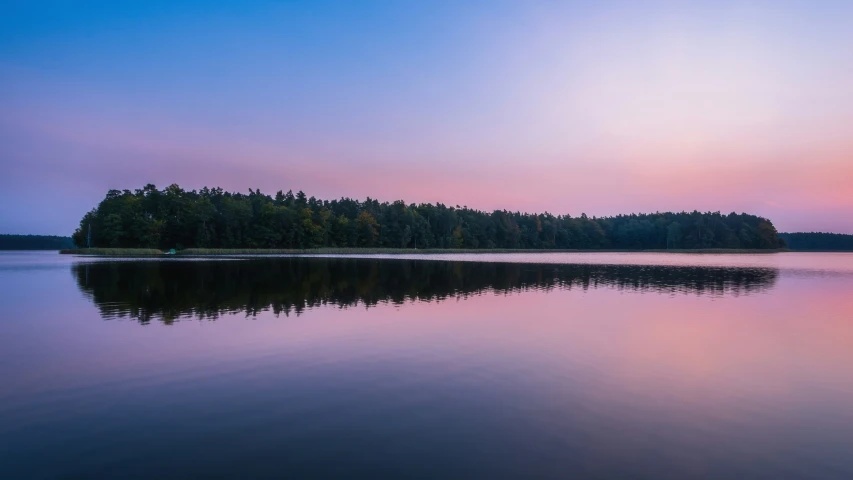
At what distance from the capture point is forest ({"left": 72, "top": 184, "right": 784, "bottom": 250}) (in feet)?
333

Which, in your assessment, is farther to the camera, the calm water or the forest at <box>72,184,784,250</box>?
the forest at <box>72,184,784,250</box>

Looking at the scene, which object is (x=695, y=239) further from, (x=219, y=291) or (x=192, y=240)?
(x=219, y=291)

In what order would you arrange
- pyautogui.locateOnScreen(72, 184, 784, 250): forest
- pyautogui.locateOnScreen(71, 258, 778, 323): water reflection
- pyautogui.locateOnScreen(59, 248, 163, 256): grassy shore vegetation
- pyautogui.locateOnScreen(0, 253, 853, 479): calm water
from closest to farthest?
pyautogui.locateOnScreen(0, 253, 853, 479): calm water → pyautogui.locateOnScreen(71, 258, 778, 323): water reflection → pyautogui.locateOnScreen(59, 248, 163, 256): grassy shore vegetation → pyautogui.locateOnScreen(72, 184, 784, 250): forest

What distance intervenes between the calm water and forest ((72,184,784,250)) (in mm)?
87311

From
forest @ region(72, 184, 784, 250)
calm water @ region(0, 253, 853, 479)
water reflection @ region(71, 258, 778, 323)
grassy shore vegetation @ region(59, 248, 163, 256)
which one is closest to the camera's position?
calm water @ region(0, 253, 853, 479)

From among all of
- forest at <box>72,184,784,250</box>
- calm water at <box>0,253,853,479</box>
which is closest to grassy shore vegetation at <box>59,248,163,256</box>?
forest at <box>72,184,784,250</box>

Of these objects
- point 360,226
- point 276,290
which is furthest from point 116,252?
point 276,290

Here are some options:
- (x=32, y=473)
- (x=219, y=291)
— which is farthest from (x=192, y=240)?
(x=32, y=473)

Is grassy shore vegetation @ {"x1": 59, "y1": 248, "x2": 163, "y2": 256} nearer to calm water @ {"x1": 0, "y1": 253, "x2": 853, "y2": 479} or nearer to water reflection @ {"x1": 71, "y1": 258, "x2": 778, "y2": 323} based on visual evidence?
water reflection @ {"x1": 71, "y1": 258, "x2": 778, "y2": 323}

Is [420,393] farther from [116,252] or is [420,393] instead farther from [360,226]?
[360,226]

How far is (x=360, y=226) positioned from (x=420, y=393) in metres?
117

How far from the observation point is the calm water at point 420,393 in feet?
23.1

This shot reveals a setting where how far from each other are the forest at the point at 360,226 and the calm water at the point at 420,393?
8731cm

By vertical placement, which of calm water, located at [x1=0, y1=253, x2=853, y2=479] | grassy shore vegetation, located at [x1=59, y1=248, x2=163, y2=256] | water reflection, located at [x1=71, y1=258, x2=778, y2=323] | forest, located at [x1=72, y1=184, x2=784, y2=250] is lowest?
calm water, located at [x1=0, y1=253, x2=853, y2=479]
